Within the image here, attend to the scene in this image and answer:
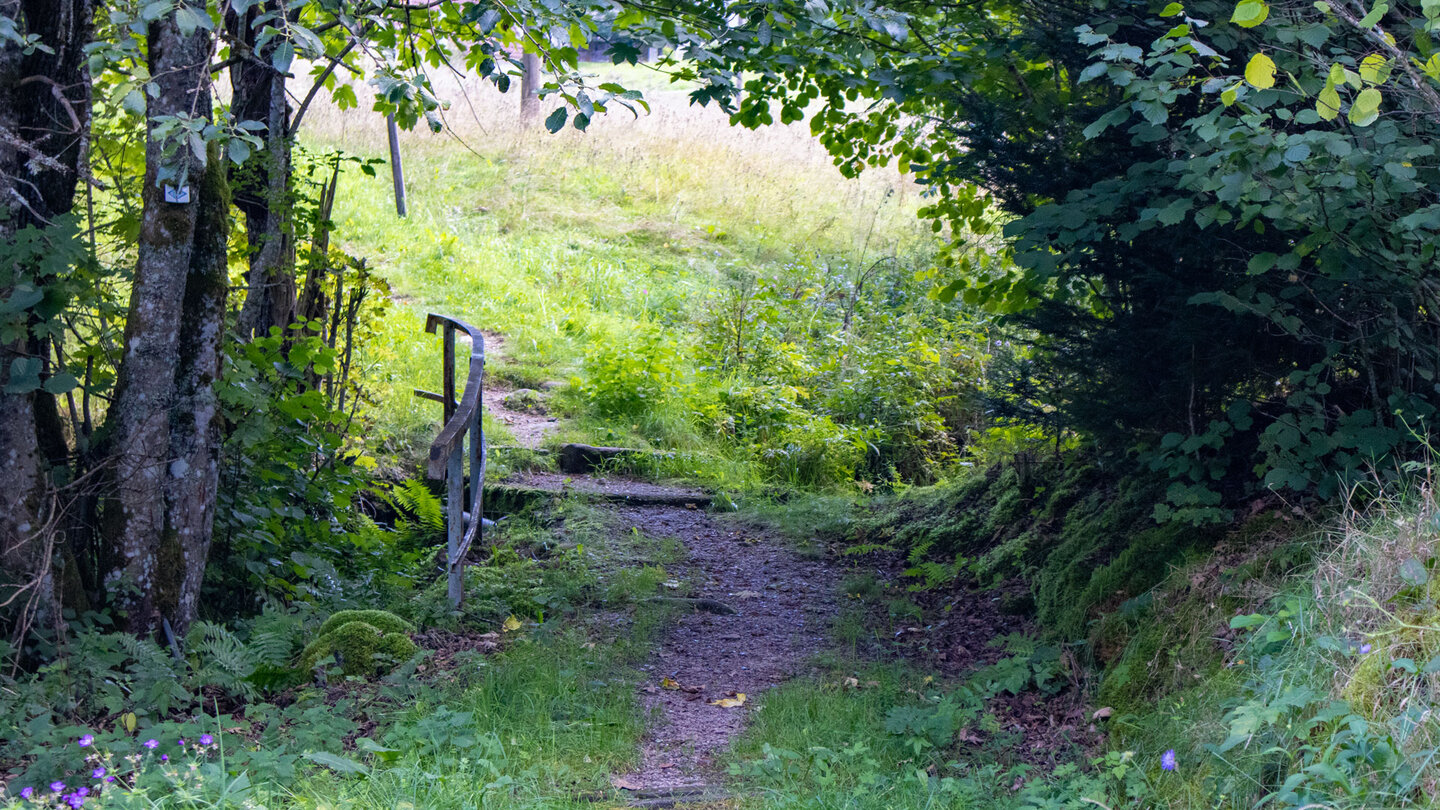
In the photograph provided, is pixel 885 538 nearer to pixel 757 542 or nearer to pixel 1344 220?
pixel 757 542

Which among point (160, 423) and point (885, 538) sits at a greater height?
point (160, 423)

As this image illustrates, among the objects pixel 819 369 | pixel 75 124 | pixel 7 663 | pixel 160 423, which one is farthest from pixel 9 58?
pixel 819 369

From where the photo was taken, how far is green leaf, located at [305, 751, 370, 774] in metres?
2.99

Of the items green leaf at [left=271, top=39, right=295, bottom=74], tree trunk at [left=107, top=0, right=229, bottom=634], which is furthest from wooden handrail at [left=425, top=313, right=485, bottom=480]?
green leaf at [left=271, top=39, right=295, bottom=74]

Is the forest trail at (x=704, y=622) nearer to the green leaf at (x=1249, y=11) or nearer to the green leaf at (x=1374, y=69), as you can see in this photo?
the green leaf at (x=1249, y=11)

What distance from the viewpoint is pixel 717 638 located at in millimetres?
5469

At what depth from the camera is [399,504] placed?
7.35 metres

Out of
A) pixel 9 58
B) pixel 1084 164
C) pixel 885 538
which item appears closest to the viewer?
pixel 9 58

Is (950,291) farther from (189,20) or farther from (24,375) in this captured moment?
(24,375)

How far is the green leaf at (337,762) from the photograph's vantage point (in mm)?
2992

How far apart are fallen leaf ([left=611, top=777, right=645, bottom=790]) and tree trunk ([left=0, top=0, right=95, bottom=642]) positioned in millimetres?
2177

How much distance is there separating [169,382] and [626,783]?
2592 mm

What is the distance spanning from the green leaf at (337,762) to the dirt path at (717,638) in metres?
0.90

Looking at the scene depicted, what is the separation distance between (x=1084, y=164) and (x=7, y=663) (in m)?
4.87
